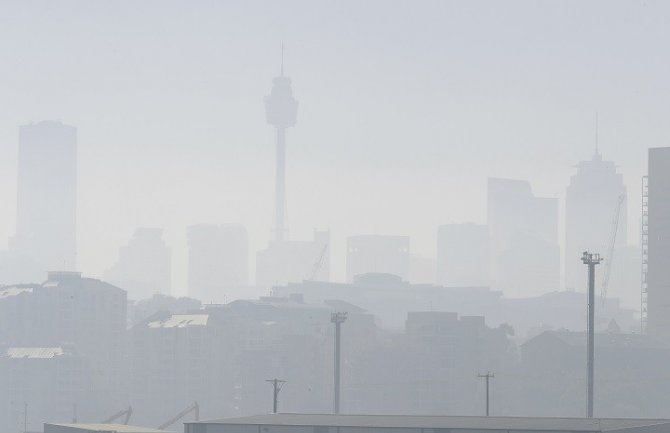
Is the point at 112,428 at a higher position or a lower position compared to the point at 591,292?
lower

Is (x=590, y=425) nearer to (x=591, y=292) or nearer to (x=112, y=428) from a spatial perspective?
(x=591, y=292)

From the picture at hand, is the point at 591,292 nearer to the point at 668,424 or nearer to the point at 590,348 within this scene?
the point at 590,348

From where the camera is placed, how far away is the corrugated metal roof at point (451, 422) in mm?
92500

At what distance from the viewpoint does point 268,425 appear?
303 feet

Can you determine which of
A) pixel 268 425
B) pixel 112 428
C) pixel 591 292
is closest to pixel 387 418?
pixel 268 425

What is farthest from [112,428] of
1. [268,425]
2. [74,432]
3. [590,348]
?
[268,425]

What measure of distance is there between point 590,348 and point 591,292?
5.32 metres

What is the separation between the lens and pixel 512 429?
8806 cm

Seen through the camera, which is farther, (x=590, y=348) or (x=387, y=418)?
(x=590, y=348)

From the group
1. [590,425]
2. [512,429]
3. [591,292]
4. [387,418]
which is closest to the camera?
[512,429]

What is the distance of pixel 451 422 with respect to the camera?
100 metres

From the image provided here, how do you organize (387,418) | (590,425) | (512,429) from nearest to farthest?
(512,429)
(590,425)
(387,418)

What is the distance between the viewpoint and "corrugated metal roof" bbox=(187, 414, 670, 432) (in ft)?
303

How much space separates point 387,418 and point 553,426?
15314 mm
